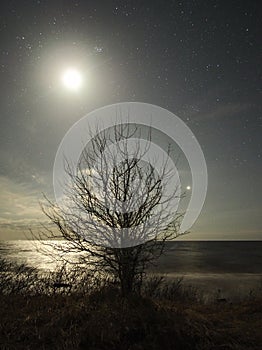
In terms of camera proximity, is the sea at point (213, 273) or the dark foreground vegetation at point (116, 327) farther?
the sea at point (213, 273)

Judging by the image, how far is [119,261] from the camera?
1055 centimetres

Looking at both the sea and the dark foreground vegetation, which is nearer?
the dark foreground vegetation

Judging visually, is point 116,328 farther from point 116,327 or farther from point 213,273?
point 213,273

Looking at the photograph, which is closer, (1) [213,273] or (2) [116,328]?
Answer: (2) [116,328]

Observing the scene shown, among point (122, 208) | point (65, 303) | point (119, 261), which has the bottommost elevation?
point (65, 303)

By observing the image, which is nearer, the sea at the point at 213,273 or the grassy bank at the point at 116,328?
the grassy bank at the point at 116,328

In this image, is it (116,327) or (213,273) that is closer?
(116,327)

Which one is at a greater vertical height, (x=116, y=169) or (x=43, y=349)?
(x=116, y=169)

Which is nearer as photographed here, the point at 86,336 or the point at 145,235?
the point at 86,336

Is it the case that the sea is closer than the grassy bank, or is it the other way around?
the grassy bank

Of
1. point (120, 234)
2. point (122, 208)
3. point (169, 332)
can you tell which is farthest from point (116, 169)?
point (169, 332)

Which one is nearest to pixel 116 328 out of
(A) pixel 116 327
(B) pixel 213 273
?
(A) pixel 116 327

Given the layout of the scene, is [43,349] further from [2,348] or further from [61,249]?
Answer: [61,249]

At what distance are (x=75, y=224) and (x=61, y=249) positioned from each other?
1.10m
